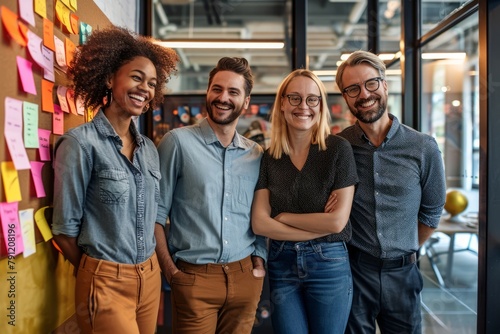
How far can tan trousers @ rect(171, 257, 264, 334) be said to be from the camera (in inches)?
70.0

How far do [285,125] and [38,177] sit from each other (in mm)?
1036

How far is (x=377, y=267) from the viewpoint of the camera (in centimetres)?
188

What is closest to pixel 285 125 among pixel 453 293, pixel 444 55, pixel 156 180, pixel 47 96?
pixel 156 180

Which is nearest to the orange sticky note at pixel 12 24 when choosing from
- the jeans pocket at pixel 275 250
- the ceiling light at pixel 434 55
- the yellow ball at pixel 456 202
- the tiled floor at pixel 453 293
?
the jeans pocket at pixel 275 250

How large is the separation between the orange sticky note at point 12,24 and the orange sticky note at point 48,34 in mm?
165

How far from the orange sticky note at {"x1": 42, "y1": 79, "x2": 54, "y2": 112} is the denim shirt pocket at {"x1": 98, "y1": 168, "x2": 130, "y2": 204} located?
0.31 meters

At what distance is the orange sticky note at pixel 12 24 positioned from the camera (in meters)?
1.25

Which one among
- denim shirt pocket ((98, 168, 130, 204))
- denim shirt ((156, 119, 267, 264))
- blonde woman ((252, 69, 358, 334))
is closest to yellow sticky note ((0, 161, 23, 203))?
denim shirt pocket ((98, 168, 130, 204))

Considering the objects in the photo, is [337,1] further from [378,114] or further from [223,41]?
[378,114]

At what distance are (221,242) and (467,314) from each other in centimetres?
256

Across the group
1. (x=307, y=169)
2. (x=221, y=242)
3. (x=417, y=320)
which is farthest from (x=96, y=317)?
(x=417, y=320)

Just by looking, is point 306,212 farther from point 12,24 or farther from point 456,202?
point 456,202

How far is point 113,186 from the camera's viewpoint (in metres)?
1.49

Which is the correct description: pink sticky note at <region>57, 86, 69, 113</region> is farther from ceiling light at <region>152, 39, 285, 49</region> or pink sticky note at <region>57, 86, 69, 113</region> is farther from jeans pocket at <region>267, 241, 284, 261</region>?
ceiling light at <region>152, 39, 285, 49</region>
